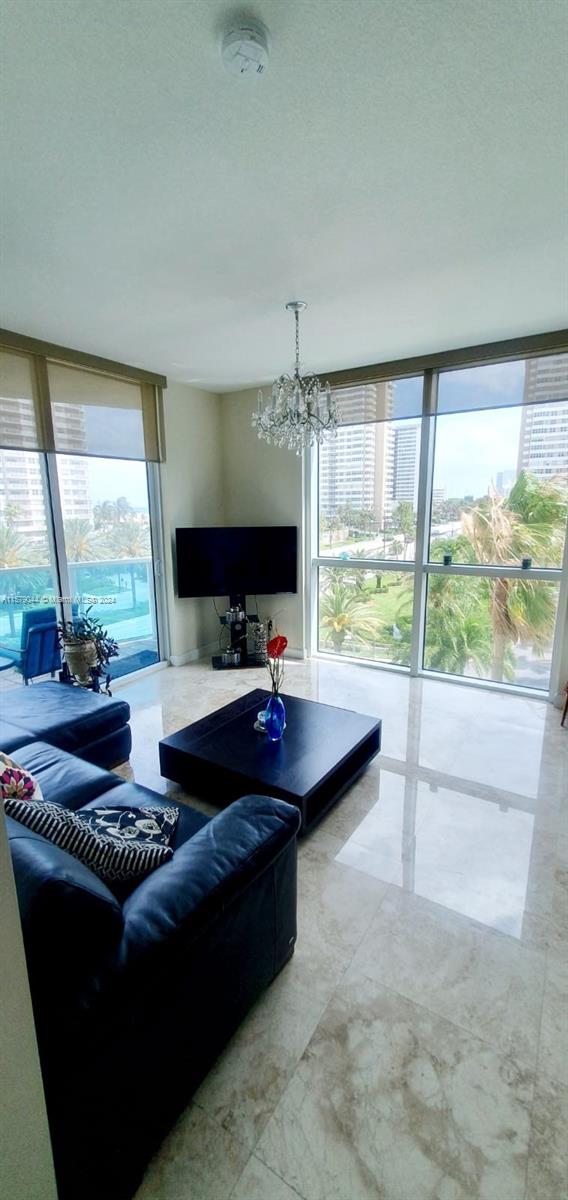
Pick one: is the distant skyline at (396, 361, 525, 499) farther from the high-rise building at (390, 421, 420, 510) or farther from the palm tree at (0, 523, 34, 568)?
the palm tree at (0, 523, 34, 568)

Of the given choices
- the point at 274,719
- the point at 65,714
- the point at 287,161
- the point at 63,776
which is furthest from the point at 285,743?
the point at 287,161

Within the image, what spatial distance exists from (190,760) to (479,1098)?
1664 mm

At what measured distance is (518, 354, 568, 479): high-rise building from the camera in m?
3.60

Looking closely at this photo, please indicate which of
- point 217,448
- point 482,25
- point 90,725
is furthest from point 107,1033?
point 217,448

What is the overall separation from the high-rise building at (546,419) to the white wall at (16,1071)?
4060 millimetres

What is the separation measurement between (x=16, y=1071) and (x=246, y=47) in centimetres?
224

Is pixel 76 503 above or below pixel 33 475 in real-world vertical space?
below

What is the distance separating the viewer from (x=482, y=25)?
1222 mm

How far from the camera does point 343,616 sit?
5086 mm

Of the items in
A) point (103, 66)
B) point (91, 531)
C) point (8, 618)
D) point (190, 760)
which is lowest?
point (190, 760)

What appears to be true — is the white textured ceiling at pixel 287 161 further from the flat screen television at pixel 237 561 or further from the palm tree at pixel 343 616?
the palm tree at pixel 343 616

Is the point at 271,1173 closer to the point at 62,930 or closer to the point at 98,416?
the point at 62,930

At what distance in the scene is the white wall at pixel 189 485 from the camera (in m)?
4.68

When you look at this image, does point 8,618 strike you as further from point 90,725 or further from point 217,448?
point 217,448
